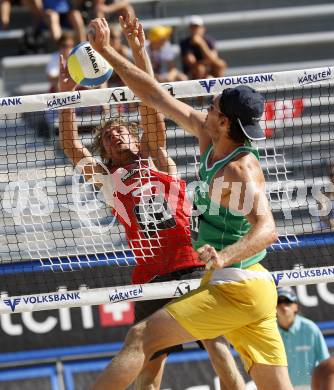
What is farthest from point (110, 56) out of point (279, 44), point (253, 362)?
point (279, 44)

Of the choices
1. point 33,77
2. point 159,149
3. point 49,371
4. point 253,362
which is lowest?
point 253,362

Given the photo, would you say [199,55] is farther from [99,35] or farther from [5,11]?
[99,35]

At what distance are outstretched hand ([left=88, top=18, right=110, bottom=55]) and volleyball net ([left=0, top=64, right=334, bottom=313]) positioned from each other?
63 cm

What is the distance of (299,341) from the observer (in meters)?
8.31

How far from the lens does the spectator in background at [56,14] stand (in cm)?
1263

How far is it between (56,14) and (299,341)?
6438 millimetres

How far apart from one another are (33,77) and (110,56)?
7231mm

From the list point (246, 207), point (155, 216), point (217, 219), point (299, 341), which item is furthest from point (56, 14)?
point (246, 207)

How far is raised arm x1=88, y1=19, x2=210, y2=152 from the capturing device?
230 inches

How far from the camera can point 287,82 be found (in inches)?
254

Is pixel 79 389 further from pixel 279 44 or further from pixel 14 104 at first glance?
pixel 279 44

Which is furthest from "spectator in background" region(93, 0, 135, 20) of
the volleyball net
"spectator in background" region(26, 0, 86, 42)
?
the volleyball net

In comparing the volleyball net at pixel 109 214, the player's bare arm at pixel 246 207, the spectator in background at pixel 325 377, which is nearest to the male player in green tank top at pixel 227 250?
the player's bare arm at pixel 246 207

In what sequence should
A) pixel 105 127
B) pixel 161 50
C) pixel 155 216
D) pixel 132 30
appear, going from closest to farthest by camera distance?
pixel 132 30
pixel 155 216
pixel 105 127
pixel 161 50
